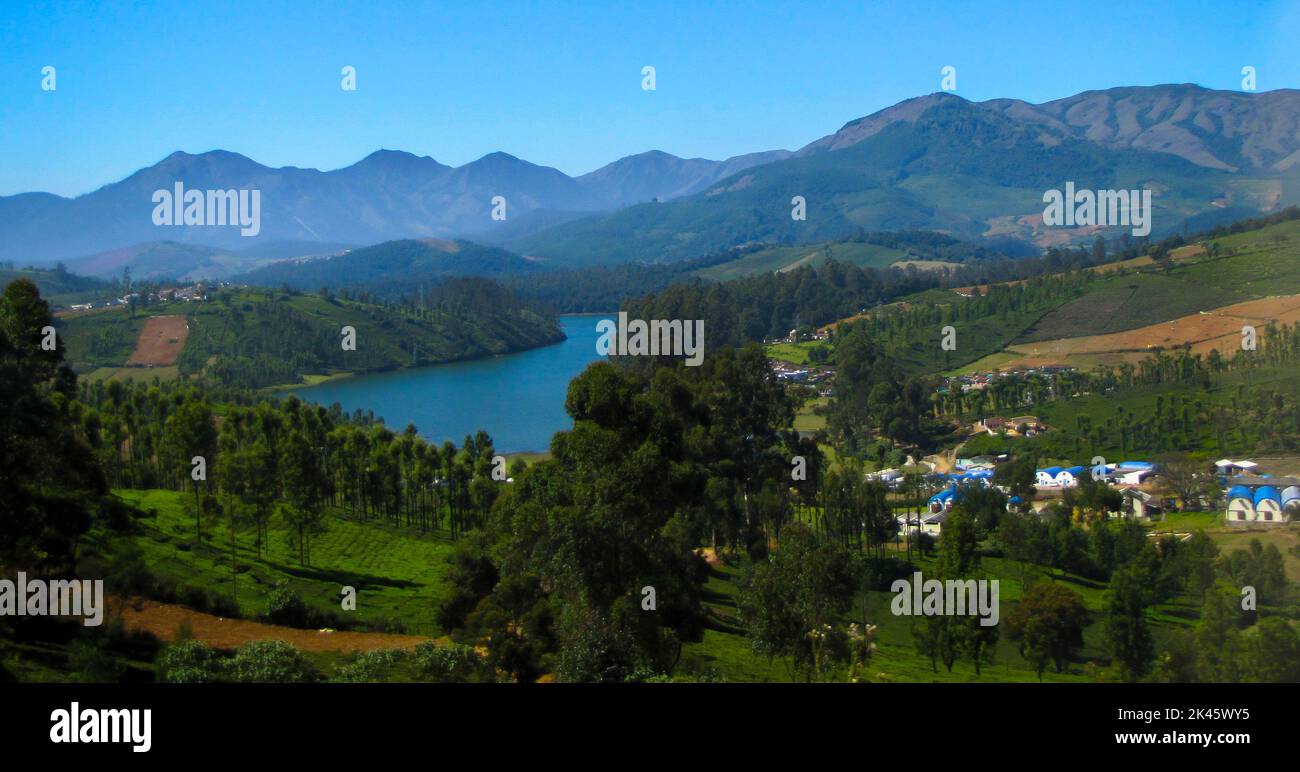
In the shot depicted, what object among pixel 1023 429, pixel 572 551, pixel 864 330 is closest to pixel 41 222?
pixel 864 330

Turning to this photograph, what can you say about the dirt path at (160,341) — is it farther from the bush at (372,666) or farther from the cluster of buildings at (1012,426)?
the bush at (372,666)

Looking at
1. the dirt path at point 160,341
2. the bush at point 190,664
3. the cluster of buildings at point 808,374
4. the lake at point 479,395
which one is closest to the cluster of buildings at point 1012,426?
the cluster of buildings at point 808,374

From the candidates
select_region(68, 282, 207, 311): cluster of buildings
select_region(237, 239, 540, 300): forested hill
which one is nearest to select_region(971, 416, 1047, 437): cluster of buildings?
select_region(68, 282, 207, 311): cluster of buildings

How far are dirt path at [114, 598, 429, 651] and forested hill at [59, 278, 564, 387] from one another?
138 ft

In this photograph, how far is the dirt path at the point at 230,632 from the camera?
360 inches

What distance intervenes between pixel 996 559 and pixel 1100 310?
1377 inches

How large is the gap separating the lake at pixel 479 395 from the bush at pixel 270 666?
25.0m

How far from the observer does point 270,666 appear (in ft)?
21.4

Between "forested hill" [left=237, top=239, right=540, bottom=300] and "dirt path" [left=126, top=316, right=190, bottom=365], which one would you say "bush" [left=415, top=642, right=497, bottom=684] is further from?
"forested hill" [left=237, top=239, right=540, bottom=300]

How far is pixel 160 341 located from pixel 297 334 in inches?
340

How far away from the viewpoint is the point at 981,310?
183 feet

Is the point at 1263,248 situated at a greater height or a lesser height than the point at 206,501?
greater

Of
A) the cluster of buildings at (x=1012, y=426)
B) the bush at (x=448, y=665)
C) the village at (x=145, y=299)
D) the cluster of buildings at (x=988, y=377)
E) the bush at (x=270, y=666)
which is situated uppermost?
the village at (x=145, y=299)
